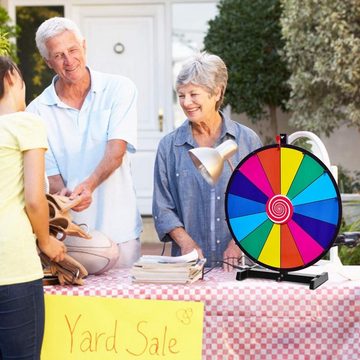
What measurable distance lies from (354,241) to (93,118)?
1118 mm

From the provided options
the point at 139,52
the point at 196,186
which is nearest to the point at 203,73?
the point at 196,186

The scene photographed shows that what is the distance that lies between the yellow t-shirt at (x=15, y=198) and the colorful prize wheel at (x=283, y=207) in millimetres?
771

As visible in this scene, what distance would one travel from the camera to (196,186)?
3.28 meters

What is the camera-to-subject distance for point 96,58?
9.49 m

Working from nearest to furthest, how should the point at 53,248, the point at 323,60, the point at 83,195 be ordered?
1. the point at 53,248
2. the point at 83,195
3. the point at 323,60

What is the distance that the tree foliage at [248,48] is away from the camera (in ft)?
29.1

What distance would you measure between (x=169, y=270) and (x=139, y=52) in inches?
270

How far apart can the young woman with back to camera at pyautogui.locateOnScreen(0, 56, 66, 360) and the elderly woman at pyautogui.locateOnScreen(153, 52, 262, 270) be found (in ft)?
2.74

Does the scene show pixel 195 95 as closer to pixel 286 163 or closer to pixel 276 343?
pixel 286 163

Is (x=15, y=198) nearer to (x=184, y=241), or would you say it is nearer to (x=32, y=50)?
(x=184, y=241)

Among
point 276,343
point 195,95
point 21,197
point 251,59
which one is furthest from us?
point 251,59

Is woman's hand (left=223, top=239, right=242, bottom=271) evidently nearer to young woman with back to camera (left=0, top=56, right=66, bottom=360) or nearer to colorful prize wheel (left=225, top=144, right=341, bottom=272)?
colorful prize wheel (left=225, top=144, right=341, bottom=272)

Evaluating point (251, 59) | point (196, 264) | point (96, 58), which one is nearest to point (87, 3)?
point (96, 58)

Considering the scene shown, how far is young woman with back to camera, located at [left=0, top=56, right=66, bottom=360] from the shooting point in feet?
7.94
